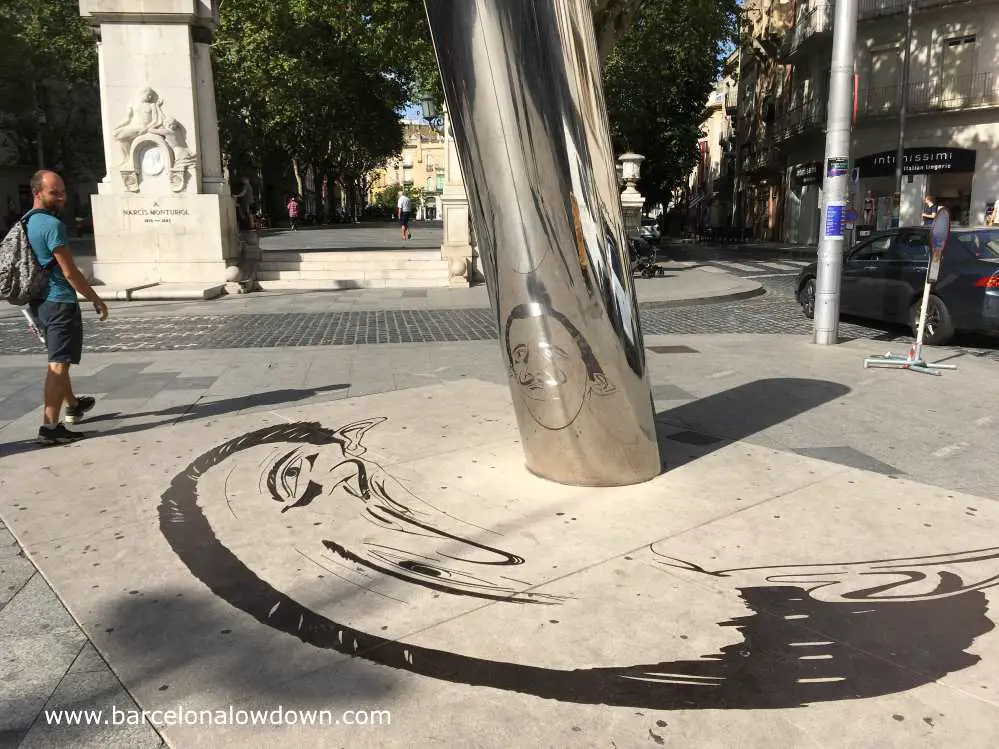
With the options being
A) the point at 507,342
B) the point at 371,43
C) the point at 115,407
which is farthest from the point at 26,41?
the point at 507,342

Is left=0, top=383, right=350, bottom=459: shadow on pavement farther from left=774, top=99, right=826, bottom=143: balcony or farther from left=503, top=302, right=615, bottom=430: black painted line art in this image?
left=774, top=99, right=826, bottom=143: balcony

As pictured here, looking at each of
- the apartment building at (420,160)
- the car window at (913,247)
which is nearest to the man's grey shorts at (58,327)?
the car window at (913,247)

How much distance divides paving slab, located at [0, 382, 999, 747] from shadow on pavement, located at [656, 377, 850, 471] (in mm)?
83

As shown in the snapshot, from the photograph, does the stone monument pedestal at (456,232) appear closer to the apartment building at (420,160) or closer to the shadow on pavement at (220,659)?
the shadow on pavement at (220,659)

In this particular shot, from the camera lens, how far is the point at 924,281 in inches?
380

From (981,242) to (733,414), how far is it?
5.47 meters

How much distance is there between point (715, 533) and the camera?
3.62m

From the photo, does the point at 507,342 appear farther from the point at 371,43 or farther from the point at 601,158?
the point at 371,43

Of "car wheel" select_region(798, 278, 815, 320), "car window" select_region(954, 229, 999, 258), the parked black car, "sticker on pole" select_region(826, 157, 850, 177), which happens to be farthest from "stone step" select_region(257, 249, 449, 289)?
"car window" select_region(954, 229, 999, 258)

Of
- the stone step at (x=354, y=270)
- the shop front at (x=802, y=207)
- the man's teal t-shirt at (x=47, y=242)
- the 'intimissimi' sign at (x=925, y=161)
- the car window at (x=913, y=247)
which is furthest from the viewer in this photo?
the shop front at (x=802, y=207)

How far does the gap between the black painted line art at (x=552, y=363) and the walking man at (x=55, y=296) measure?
3.00 m

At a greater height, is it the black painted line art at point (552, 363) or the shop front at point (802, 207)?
the shop front at point (802, 207)

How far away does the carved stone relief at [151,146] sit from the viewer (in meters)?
15.8

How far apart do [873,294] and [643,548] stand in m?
8.52
